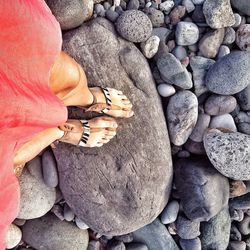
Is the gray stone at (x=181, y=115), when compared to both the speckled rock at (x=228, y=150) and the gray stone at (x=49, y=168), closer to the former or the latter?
the speckled rock at (x=228, y=150)

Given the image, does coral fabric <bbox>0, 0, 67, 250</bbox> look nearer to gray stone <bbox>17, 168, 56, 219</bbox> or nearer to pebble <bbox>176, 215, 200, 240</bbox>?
gray stone <bbox>17, 168, 56, 219</bbox>

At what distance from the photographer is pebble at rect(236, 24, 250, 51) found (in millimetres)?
1852

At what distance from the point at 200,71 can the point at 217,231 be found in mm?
743

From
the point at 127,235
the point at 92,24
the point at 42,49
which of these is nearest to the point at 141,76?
the point at 92,24

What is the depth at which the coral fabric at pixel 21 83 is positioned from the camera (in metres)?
0.76

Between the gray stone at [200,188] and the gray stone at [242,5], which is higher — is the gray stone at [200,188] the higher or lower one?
the lower one

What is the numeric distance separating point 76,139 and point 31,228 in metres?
0.58

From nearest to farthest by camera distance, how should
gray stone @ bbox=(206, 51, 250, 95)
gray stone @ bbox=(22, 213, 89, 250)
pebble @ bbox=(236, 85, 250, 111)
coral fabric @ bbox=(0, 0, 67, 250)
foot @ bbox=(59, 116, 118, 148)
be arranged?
coral fabric @ bbox=(0, 0, 67, 250)
foot @ bbox=(59, 116, 118, 148)
gray stone @ bbox=(206, 51, 250, 95)
pebble @ bbox=(236, 85, 250, 111)
gray stone @ bbox=(22, 213, 89, 250)

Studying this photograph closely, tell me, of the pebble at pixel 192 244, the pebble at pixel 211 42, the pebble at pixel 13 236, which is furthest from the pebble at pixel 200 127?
the pebble at pixel 13 236

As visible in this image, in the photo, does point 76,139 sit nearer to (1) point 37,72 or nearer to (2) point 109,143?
(2) point 109,143

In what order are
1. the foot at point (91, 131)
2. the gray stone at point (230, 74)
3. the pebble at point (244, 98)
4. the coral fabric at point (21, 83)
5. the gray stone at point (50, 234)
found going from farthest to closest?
the gray stone at point (50, 234) → the pebble at point (244, 98) → the gray stone at point (230, 74) → the foot at point (91, 131) → the coral fabric at point (21, 83)

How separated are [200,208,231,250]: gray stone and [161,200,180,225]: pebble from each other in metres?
0.16

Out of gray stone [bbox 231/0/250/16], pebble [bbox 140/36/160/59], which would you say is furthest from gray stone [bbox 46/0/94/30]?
gray stone [bbox 231/0/250/16]

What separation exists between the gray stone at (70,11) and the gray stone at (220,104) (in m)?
0.64
